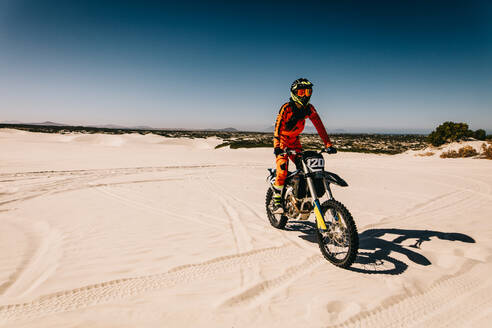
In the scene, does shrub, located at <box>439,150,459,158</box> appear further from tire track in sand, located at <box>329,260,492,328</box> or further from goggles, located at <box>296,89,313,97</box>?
goggles, located at <box>296,89,313,97</box>

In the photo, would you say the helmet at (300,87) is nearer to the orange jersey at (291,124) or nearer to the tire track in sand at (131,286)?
the orange jersey at (291,124)

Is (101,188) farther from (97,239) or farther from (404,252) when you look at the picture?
(404,252)

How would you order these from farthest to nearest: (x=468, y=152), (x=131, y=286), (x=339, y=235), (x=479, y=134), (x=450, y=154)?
(x=479, y=134) → (x=450, y=154) → (x=468, y=152) → (x=339, y=235) → (x=131, y=286)

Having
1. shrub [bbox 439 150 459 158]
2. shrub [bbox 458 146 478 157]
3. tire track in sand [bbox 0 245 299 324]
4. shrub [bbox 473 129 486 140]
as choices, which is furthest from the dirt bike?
shrub [bbox 473 129 486 140]

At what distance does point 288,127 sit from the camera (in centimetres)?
486

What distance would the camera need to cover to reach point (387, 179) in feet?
37.1

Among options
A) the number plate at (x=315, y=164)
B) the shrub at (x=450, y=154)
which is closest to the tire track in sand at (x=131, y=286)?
the number plate at (x=315, y=164)

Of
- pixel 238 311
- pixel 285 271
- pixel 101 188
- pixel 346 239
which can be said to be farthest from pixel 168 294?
pixel 101 188

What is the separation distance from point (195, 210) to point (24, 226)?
3.52 meters

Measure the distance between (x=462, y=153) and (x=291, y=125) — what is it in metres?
19.1

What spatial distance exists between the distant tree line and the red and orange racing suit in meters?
27.9

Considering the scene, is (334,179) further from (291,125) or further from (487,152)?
(487,152)

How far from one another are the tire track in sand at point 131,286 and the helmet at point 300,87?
254 cm

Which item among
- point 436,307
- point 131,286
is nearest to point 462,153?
point 436,307
